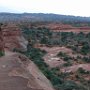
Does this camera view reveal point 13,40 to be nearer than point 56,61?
No

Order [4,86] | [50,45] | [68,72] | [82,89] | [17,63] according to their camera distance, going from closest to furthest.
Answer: [4,86] → [17,63] → [82,89] → [68,72] → [50,45]

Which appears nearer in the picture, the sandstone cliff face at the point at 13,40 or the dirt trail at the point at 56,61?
the dirt trail at the point at 56,61

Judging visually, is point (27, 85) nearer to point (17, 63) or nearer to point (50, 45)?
point (17, 63)

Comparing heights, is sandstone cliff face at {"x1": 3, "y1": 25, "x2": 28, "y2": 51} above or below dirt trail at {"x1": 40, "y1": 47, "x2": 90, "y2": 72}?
above

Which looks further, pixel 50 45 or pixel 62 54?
pixel 50 45

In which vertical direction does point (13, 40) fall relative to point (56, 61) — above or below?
above

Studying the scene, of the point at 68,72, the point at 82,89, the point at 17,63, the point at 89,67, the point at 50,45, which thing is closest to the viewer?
the point at 17,63

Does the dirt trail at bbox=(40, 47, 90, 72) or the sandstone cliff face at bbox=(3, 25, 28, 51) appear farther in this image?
the sandstone cliff face at bbox=(3, 25, 28, 51)

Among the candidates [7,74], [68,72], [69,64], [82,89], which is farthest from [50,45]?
[7,74]

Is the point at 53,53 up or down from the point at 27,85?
down

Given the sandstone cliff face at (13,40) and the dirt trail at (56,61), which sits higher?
the sandstone cliff face at (13,40)
